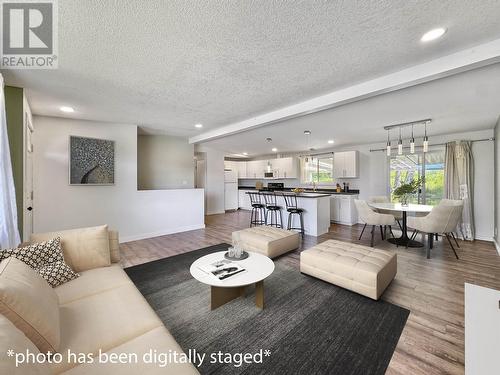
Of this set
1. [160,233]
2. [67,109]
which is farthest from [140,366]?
[160,233]

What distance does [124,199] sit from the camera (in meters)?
4.48

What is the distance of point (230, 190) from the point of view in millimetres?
8719

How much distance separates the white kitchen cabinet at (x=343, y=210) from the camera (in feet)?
19.7

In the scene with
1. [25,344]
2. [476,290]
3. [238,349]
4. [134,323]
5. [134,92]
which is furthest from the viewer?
[134,92]

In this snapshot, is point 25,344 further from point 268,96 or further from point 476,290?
point 268,96

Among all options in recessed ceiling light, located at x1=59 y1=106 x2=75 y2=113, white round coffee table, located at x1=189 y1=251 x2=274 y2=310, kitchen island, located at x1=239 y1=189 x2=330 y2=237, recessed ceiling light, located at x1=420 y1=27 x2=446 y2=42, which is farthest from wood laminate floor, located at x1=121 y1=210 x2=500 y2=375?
recessed ceiling light, located at x1=59 y1=106 x2=75 y2=113

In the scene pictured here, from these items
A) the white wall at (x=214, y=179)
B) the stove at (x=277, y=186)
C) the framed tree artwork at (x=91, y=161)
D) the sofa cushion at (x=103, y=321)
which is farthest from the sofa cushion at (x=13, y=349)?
the stove at (x=277, y=186)

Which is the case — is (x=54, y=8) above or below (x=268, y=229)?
above

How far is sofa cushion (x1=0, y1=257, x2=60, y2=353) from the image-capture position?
97 centimetres

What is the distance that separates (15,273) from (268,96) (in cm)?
306

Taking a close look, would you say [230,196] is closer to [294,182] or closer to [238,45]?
[294,182]

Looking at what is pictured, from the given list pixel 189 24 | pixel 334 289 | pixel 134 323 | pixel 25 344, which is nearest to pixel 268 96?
pixel 189 24

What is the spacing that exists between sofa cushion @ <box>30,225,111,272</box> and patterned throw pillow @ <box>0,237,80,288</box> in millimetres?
136

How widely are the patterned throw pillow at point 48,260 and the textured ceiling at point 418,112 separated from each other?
3819mm
